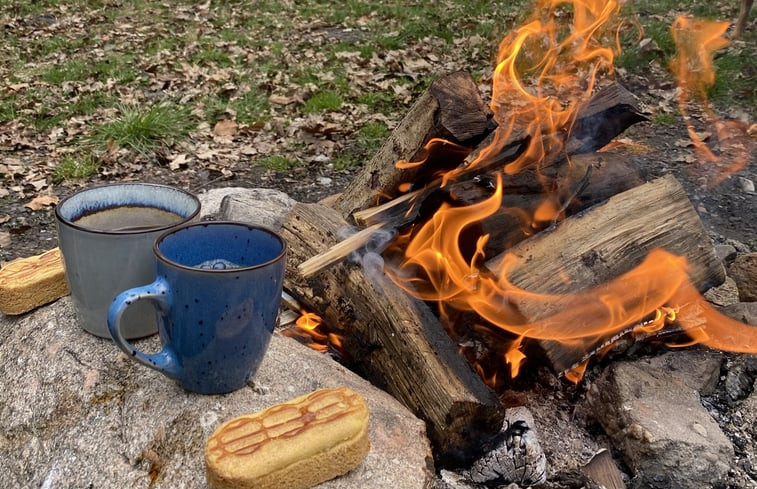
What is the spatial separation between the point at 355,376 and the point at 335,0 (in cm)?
861

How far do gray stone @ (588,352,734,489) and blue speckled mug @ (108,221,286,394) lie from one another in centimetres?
126

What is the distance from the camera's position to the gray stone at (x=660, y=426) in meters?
2.22

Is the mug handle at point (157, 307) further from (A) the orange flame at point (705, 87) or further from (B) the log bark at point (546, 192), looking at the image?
(A) the orange flame at point (705, 87)

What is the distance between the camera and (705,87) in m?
6.44

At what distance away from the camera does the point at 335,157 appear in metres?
5.41

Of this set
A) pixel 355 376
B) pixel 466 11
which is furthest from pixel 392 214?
pixel 466 11

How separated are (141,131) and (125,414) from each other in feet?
12.8

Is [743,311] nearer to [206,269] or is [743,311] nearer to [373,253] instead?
[373,253]

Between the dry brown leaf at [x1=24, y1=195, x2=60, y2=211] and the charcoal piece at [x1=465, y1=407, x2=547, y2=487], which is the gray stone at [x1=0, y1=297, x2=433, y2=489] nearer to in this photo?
the charcoal piece at [x1=465, y1=407, x2=547, y2=487]

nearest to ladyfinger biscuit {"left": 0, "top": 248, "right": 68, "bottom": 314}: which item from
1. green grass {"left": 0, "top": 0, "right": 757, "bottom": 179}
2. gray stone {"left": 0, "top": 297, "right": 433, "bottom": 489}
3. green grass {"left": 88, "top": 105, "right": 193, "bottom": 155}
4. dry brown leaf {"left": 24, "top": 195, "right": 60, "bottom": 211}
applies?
gray stone {"left": 0, "top": 297, "right": 433, "bottom": 489}

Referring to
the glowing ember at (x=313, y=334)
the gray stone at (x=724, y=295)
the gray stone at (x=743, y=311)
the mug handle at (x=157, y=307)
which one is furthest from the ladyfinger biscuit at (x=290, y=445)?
the gray stone at (x=724, y=295)

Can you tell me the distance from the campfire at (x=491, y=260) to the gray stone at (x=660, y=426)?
0.47 ft

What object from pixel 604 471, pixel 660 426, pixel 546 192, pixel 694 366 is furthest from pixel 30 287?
pixel 694 366

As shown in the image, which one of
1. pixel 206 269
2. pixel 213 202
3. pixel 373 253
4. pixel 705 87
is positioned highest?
pixel 206 269
